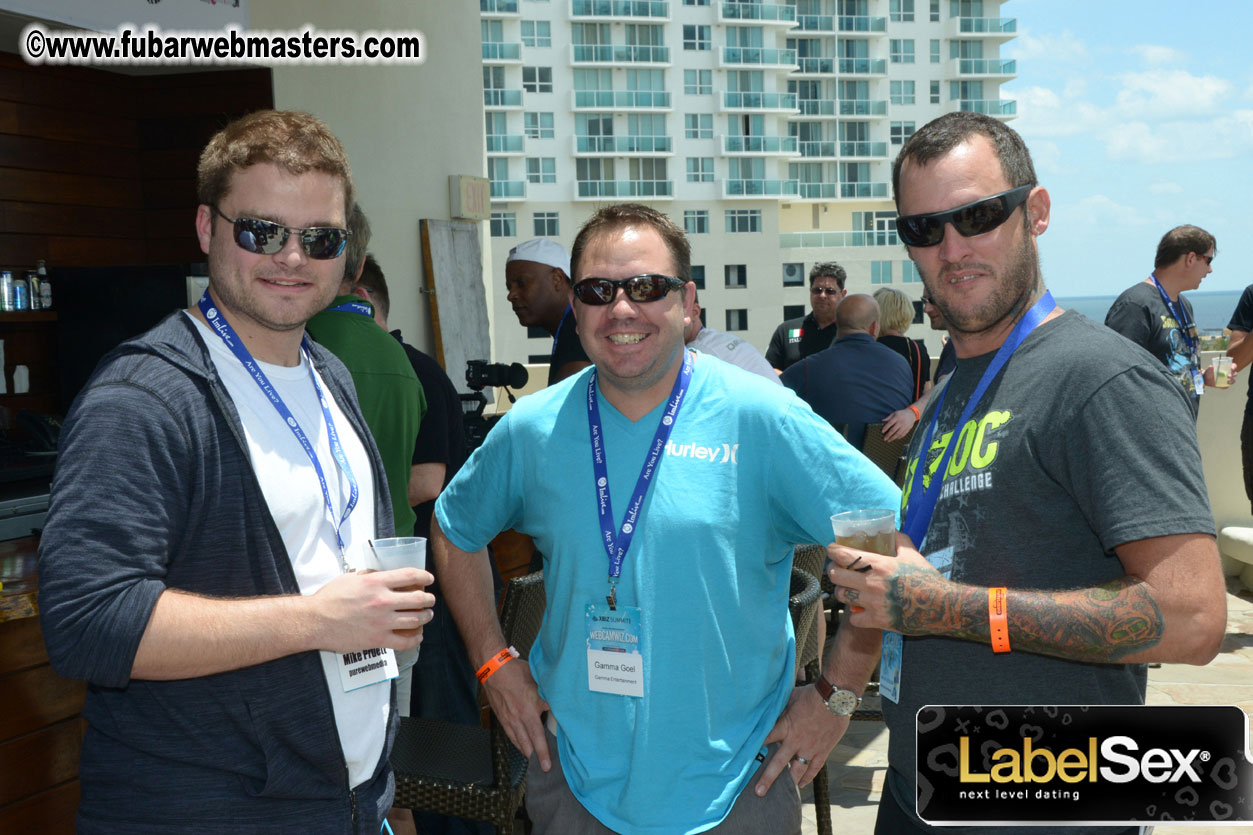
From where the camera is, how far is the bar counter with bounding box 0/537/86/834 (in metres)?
2.37

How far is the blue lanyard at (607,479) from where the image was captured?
1859mm

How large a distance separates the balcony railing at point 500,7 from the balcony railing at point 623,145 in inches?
383

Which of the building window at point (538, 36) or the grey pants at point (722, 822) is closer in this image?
the grey pants at point (722, 822)

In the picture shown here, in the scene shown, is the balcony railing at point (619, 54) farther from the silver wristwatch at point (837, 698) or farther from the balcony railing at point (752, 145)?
the silver wristwatch at point (837, 698)

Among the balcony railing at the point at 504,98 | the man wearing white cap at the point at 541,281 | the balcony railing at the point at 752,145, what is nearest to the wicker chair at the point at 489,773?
the man wearing white cap at the point at 541,281

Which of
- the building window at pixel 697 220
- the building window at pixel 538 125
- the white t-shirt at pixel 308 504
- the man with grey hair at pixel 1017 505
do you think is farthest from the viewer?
the building window at pixel 538 125

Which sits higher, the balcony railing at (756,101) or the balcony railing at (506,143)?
the balcony railing at (756,101)

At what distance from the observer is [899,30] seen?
7931 cm

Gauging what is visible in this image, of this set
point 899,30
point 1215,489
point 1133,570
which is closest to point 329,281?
point 1133,570

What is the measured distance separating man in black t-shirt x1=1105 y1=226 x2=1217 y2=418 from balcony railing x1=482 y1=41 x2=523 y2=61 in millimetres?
68368

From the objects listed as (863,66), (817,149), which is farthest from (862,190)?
(863,66)

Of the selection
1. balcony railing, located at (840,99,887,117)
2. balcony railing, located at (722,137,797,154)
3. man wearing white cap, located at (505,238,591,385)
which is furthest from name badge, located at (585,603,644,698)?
balcony railing, located at (840,99,887,117)

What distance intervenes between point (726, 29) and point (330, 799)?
78.6 m

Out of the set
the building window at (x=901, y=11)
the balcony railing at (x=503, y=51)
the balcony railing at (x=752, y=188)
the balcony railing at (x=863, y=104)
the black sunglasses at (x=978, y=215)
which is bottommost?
the black sunglasses at (x=978, y=215)
